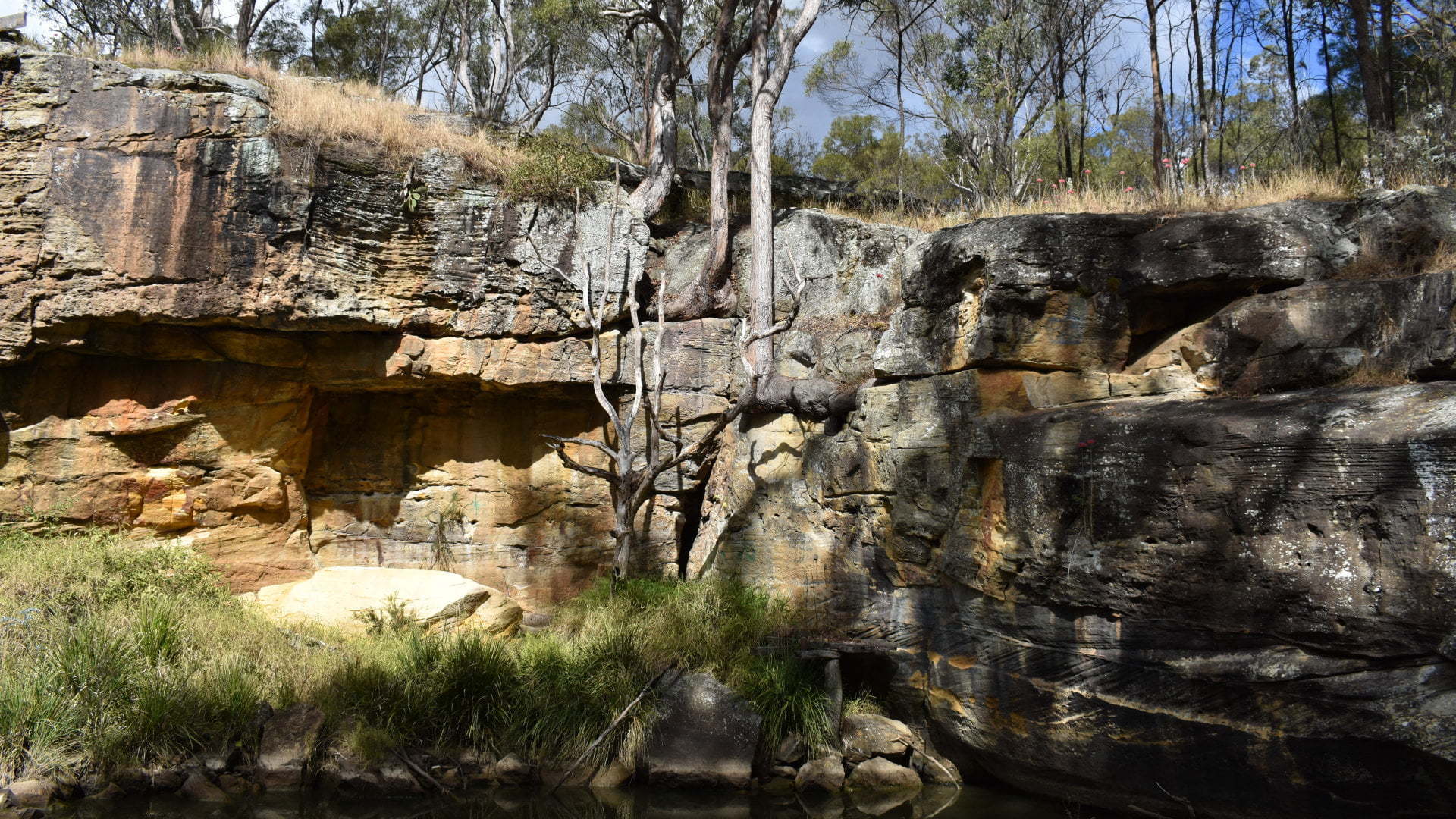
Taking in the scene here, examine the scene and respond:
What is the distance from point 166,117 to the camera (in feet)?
29.6

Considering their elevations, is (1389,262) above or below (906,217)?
below

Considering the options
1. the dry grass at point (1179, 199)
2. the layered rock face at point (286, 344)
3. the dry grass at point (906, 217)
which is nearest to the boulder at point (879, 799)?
the layered rock face at point (286, 344)

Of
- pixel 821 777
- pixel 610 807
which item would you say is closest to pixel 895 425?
pixel 821 777

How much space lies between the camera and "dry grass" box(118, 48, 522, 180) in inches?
A: 378

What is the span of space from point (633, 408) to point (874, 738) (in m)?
4.20

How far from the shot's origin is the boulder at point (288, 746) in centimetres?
662

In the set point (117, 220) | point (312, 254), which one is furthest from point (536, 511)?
point (117, 220)

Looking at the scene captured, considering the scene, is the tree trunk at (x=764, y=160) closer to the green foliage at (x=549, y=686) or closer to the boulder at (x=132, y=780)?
the green foliage at (x=549, y=686)

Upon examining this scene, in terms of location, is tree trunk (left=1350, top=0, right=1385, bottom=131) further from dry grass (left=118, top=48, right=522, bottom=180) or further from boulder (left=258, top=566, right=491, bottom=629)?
boulder (left=258, top=566, right=491, bottom=629)

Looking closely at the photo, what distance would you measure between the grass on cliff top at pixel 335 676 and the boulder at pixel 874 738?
26 centimetres

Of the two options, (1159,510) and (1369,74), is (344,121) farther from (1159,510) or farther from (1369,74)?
(1369,74)

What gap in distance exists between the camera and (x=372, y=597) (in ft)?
29.3

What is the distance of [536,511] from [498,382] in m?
1.59

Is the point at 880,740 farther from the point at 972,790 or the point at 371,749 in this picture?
the point at 371,749
